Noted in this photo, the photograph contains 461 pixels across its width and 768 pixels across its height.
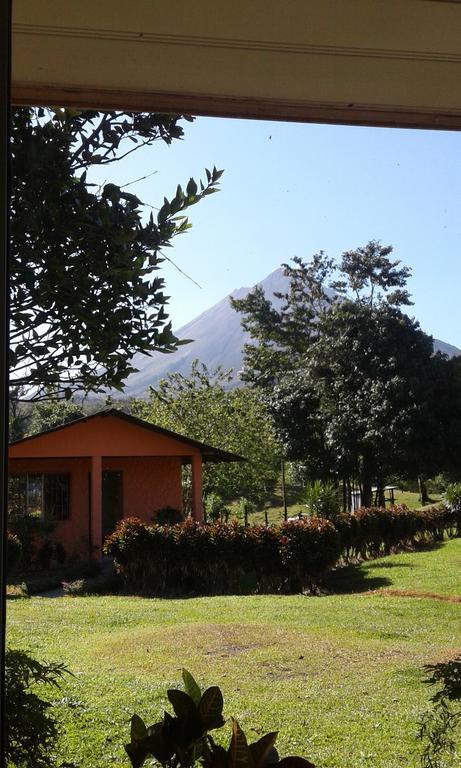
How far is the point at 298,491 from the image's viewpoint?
5.83ft

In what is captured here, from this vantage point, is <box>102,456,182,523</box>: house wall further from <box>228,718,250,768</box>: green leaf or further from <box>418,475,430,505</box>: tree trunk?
<box>228,718,250,768</box>: green leaf

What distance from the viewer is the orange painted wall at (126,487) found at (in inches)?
66.7

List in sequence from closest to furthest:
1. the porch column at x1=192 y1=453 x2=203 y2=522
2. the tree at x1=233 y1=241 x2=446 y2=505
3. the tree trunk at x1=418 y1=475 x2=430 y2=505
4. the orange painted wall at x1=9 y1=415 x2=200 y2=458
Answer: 1. the orange painted wall at x1=9 y1=415 x2=200 y2=458
2. the tree at x1=233 y1=241 x2=446 y2=505
3. the porch column at x1=192 y1=453 x2=203 y2=522
4. the tree trunk at x1=418 y1=475 x2=430 y2=505

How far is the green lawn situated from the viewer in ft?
5.48

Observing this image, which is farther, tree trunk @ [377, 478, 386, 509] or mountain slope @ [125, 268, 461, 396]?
tree trunk @ [377, 478, 386, 509]

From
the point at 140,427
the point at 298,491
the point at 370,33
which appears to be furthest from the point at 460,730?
the point at 370,33

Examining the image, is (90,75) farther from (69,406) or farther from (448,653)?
(448,653)

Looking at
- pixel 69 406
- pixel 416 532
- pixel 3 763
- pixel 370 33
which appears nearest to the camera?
pixel 3 763

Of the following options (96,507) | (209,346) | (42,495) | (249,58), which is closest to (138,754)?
(42,495)

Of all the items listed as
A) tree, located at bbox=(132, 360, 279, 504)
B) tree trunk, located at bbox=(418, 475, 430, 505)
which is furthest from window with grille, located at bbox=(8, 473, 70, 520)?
tree trunk, located at bbox=(418, 475, 430, 505)

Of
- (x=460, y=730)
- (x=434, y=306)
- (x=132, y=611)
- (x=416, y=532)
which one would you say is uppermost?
(x=434, y=306)

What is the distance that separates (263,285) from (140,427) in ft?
1.76

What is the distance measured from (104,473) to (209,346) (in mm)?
473

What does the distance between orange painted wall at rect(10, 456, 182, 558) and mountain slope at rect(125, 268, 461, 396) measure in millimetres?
272
